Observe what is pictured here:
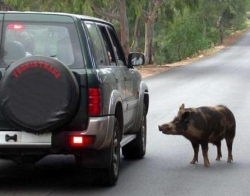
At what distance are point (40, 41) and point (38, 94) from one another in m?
0.82

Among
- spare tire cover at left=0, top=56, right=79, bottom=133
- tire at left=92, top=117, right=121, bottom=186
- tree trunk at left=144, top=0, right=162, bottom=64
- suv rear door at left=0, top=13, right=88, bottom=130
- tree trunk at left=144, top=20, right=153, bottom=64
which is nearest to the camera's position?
spare tire cover at left=0, top=56, right=79, bottom=133

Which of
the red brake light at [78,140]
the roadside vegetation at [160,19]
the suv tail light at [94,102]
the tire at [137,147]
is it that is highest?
the suv tail light at [94,102]

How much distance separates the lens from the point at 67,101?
7516 millimetres

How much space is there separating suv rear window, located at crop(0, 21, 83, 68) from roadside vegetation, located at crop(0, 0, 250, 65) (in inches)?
1236

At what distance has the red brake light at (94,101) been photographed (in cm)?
766

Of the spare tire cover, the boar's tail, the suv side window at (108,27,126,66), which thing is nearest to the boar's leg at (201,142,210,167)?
the boar's tail

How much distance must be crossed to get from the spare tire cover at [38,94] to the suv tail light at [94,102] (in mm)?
194

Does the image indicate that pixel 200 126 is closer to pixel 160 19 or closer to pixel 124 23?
pixel 124 23

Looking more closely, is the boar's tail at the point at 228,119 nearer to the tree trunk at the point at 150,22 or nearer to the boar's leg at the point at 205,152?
the boar's leg at the point at 205,152

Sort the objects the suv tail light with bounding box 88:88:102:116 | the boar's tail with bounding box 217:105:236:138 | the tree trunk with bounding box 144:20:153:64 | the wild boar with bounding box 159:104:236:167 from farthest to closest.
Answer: the tree trunk with bounding box 144:20:153:64, the boar's tail with bounding box 217:105:236:138, the wild boar with bounding box 159:104:236:167, the suv tail light with bounding box 88:88:102:116

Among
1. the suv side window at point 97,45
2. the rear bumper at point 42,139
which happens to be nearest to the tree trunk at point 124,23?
the suv side window at point 97,45

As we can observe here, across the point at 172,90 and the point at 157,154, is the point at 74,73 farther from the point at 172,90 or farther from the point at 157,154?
the point at 172,90

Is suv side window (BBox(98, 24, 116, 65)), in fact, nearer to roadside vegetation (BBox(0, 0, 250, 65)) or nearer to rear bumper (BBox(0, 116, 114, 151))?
rear bumper (BBox(0, 116, 114, 151))

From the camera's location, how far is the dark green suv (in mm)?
7516
